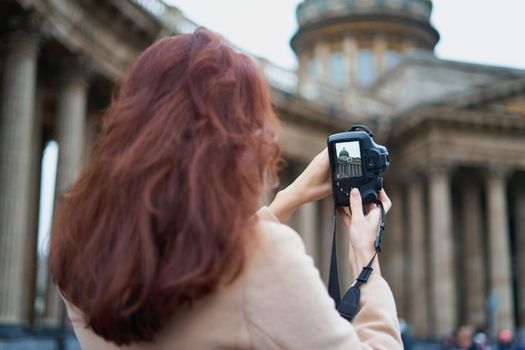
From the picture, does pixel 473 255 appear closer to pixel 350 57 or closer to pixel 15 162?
pixel 350 57

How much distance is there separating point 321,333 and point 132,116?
2.71 feet

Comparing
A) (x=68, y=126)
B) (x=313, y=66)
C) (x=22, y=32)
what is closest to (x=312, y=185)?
(x=22, y=32)

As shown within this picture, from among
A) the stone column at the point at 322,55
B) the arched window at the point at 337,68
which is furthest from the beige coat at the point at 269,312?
the arched window at the point at 337,68

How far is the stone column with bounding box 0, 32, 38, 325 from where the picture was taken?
19.2m

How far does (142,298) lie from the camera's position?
6.47ft

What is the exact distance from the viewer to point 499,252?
40781mm

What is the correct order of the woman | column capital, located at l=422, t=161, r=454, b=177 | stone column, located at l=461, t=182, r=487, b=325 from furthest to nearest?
stone column, located at l=461, t=182, r=487, b=325 → column capital, located at l=422, t=161, r=454, b=177 → the woman

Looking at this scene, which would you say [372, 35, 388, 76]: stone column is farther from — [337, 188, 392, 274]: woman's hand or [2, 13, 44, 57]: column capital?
[337, 188, 392, 274]: woman's hand

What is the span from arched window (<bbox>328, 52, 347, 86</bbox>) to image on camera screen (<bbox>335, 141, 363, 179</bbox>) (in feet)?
194

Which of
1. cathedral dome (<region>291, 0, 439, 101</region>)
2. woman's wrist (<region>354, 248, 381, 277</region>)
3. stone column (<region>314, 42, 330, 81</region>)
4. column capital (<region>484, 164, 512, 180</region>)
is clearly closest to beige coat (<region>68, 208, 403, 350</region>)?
woman's wrist (<region>354, 248, 381, 277</region>)

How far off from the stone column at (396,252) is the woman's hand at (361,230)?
40178mm

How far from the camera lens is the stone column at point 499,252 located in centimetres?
4053

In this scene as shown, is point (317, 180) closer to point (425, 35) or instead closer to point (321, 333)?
point (321, 333)

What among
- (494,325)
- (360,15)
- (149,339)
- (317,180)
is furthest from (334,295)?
(360,15)
